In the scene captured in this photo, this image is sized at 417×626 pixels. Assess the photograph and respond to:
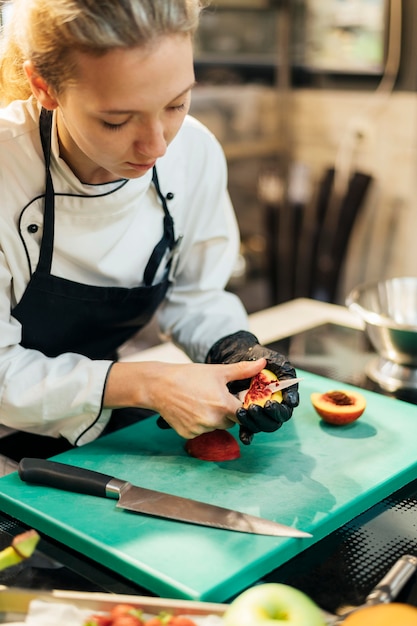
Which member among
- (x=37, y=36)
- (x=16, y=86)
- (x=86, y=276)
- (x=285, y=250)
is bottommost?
(x=285, y=250)

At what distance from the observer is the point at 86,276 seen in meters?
1.65

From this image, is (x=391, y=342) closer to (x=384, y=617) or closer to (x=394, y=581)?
(x=394, y=581)

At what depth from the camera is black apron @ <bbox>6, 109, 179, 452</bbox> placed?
5.09 ft

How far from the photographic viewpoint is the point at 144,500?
4.31 feet

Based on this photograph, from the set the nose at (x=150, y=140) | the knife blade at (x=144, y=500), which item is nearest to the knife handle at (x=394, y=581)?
the knife blade at (x=144, y=500)

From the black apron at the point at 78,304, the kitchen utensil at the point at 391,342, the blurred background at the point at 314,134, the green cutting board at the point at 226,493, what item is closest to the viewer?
the green cutting board at the point at 226,493

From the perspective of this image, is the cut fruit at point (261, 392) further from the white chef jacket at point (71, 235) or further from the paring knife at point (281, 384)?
the white chef jacket at point (71, 235)

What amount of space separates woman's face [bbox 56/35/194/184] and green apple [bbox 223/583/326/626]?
72cm

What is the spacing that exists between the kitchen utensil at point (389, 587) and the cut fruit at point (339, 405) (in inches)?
18.5

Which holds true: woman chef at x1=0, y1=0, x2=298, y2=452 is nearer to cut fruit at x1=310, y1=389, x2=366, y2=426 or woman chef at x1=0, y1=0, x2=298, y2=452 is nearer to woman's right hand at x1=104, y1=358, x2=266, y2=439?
woman's right hand at x1=104, y1=358, x2=266, y2=439

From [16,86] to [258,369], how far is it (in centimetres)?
74

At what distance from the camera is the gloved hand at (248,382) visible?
1.41m

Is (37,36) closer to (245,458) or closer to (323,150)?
(245,458)

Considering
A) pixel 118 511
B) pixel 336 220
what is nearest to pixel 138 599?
pixel 118 511
